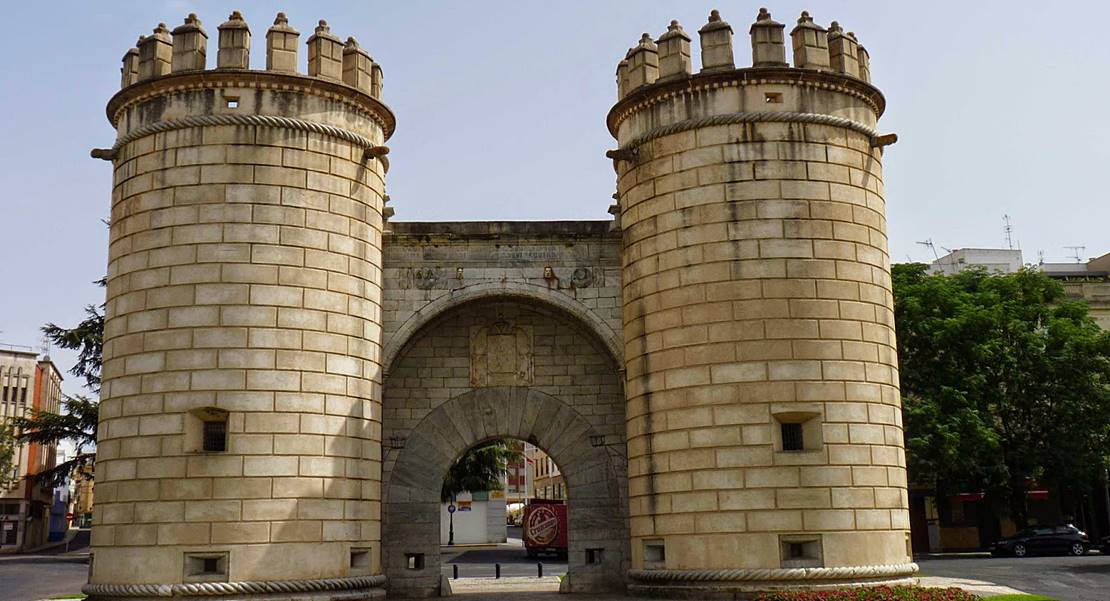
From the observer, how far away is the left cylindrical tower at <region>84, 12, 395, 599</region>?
48.7ft

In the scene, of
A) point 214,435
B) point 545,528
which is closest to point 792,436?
point 214,435

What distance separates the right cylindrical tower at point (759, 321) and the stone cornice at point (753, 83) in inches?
1.0

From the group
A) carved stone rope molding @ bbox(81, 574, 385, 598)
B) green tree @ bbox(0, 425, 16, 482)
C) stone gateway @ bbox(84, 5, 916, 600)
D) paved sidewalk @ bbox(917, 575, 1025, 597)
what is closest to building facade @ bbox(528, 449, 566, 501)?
green tree @ bbox(0, 425, 16, 482)

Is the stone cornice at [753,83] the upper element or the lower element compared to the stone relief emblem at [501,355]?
upper

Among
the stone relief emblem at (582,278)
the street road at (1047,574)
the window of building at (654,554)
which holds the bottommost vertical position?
the street road at (1047,574)

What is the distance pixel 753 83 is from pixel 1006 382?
20.4 m

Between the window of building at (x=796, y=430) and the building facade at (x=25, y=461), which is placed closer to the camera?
the window of building at (x=796, y=430)

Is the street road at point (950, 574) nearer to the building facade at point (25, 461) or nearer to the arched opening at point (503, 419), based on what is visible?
the arched opening at point (503, 419)

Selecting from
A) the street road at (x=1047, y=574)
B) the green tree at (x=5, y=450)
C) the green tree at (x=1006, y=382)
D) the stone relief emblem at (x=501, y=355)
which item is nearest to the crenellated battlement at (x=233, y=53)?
the stone relief emblem at (x=501, y=355)

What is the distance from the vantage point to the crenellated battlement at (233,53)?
647 inches

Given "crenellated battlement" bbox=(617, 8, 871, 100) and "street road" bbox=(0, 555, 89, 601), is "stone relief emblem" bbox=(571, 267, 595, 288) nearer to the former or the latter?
"crenellated battlement" bbox=(617, 8, 871, 100)

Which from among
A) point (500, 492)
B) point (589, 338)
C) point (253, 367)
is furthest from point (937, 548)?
point (253, 367)

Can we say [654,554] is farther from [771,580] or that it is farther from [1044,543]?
[1044,543]

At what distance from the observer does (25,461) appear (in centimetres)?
6266
